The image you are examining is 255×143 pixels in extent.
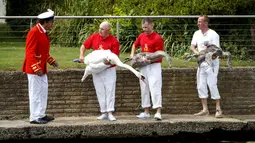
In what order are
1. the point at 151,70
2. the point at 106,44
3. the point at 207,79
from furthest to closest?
the point at 207,79 → the point at 151,70 → the point at 106,44

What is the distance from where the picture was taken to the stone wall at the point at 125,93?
492 inches

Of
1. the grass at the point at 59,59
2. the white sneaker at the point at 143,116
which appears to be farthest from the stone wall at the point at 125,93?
the white sneaker at the point at 143,116

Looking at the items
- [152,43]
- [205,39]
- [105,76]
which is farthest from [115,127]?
[205,39]

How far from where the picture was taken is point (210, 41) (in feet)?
40.8

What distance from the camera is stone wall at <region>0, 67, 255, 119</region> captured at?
12.5 m

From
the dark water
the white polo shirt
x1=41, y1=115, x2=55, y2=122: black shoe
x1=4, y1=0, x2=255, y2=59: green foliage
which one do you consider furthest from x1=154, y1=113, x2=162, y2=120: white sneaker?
x1=4, y1=0, x2=255, y2=59: green foliage

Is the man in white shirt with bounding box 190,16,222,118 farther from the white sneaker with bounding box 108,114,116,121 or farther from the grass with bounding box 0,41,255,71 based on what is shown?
the white sneaker with bounding box 108,114,116,121

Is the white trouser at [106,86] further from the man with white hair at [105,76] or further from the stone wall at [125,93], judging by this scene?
the stone wall at [125,93]

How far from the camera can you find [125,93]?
12875 mm

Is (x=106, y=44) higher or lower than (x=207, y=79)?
higher

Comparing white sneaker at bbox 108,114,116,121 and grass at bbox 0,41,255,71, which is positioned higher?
grass at bbox 0,41,255,71

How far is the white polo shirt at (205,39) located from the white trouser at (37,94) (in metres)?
2.81

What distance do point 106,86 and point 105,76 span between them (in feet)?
0.59

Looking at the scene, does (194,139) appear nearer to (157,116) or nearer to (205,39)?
(157,116)
